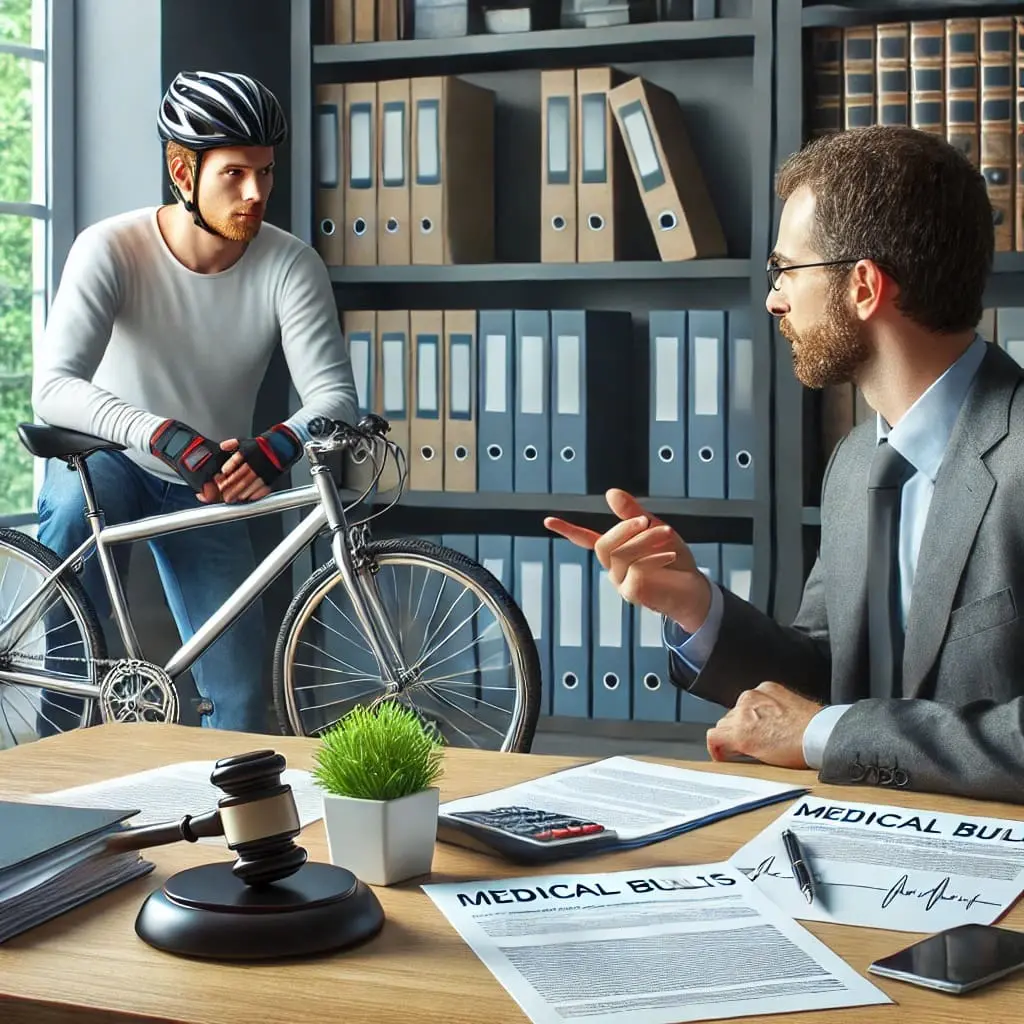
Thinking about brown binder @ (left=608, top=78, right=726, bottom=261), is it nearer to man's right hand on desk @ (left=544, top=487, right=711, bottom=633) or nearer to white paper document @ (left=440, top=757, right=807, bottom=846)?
man's right hand on desk @ (left=544, top=487, right=711, bottom=633)

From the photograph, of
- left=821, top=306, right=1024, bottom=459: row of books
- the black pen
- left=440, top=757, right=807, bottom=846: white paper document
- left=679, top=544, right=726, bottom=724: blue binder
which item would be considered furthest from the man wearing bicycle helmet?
the black pen

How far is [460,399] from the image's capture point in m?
3.27

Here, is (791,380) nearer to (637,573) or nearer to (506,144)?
(506,144)

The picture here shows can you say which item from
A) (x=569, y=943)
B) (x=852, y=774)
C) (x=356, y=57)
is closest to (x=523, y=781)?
(x=852, y=774)

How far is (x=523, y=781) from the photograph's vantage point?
121cm

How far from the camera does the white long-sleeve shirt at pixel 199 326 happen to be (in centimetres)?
281

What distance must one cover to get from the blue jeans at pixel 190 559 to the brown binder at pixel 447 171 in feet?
2.60

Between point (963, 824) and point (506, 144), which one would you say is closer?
point (963, 824)

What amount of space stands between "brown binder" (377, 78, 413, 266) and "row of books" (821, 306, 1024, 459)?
0.98m

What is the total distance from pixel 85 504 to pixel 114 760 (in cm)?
169

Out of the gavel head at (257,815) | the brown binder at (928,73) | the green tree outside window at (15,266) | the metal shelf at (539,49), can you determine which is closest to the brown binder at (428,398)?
the metal shelf at (539,49)

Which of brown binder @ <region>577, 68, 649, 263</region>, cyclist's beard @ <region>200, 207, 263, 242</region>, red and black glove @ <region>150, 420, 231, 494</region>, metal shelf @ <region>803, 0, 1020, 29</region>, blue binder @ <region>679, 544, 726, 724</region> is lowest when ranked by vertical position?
blue binder @ <region>679, 544, 726, 724</region>

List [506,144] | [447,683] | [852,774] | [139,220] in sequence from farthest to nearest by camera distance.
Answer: [506,144] → [447,683] → [139,220] → [852,774]

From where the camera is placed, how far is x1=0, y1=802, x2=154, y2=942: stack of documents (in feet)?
2.80
